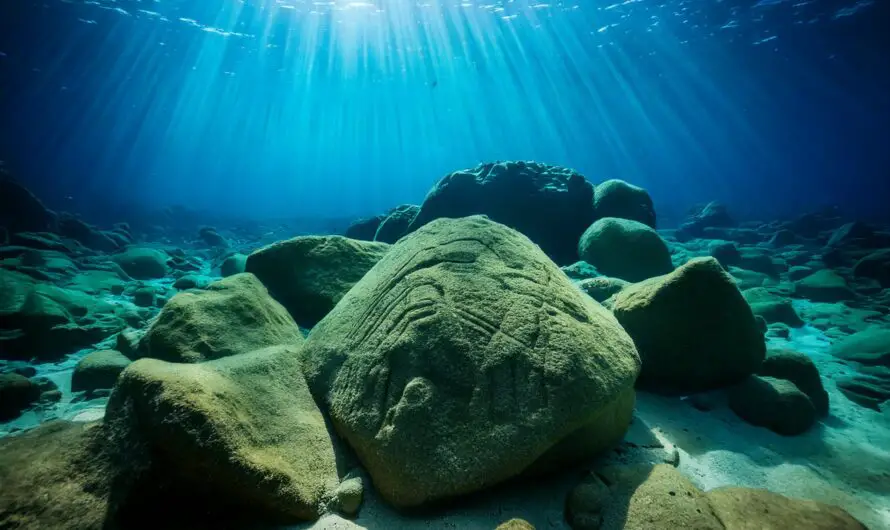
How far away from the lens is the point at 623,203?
10.8 metres

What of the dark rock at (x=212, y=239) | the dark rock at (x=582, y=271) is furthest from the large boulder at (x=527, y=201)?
the dark rock at (x=212, y=239)

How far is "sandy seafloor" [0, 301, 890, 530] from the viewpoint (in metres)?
2.33

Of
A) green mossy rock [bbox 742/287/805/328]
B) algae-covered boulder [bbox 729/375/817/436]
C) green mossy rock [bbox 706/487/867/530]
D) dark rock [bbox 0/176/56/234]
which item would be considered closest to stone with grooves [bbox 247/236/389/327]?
green mossy rock [bbox 706/487/867/530]

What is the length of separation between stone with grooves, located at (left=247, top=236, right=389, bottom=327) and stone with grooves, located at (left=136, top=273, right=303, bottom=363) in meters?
0.72

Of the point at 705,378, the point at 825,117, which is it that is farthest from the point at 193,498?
the point at 825,117

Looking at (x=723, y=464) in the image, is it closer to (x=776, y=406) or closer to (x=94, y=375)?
(x=776, y=406)

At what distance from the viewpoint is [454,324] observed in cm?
288

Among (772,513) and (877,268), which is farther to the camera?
(877,268)

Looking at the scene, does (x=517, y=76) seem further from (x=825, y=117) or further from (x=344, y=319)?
(x=344, y=319)

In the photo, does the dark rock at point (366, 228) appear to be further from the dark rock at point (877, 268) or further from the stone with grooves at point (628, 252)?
the dark rock at point (877, 268)

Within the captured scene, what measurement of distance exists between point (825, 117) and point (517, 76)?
45050 mm

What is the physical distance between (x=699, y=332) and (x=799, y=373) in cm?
133

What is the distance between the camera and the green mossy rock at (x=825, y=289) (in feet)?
29.0

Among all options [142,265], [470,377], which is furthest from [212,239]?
[470,377]
